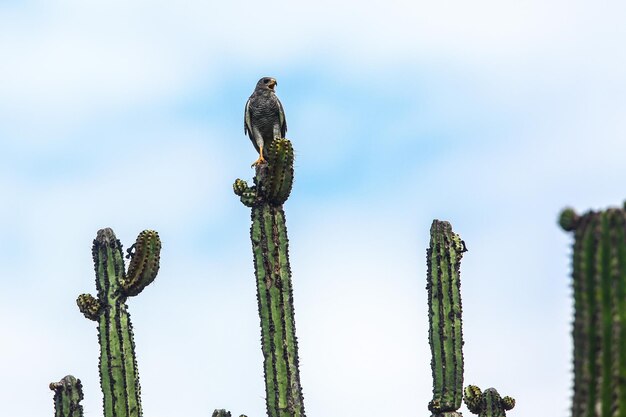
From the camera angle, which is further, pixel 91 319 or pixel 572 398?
pixel 91 319

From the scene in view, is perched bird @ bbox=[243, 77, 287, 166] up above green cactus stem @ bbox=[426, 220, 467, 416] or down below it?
above

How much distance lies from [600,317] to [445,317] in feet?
23.1

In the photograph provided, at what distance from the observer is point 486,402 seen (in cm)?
1598

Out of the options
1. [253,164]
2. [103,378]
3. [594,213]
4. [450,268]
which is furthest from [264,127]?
[594,213]

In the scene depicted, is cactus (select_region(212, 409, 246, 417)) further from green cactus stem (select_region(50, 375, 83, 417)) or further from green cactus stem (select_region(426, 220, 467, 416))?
green cactus stem (select_region(426, 220, 467, 416))

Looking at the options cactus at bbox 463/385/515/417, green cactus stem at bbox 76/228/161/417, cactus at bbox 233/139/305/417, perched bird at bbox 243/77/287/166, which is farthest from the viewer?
perched bird at bbox 243/77/287/166

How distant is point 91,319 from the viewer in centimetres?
1505

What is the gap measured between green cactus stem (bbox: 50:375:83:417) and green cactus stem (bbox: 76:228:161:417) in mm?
558

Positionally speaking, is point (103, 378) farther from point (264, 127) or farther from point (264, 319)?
point (264, 127)

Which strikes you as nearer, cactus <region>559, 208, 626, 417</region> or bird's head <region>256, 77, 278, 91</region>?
cactus <region>559, 208, 626, 417</region>

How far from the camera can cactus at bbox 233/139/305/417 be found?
14.1 m

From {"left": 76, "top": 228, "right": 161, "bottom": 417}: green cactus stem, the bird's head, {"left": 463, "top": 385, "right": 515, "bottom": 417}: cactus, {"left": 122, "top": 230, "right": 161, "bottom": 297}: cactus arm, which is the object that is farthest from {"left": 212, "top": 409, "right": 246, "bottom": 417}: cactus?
the bird's head

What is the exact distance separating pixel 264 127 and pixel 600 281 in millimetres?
9195

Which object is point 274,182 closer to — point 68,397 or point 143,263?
point 143,263
